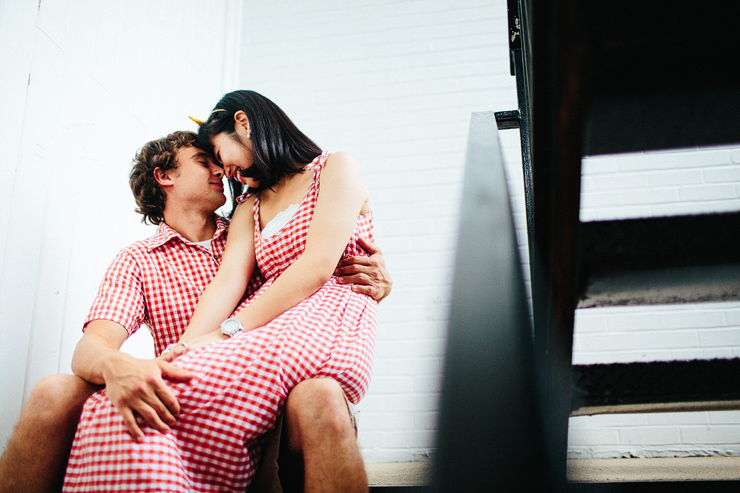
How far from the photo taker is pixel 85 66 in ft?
5.84

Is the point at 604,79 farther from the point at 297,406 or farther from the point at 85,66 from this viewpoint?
the point at 85,66

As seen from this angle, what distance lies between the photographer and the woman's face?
4.98ft

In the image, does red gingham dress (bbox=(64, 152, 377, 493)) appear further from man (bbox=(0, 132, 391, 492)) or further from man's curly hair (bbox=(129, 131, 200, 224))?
man's curly hair (bbox=(129, 131, 200, 224))

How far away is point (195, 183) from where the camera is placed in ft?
5.36

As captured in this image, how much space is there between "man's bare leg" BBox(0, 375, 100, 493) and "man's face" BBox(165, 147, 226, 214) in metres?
0.69

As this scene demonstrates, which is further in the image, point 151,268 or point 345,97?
point 345,97

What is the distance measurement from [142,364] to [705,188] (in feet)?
8.74

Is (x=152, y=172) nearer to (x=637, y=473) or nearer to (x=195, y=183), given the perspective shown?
(x=195, y=183)

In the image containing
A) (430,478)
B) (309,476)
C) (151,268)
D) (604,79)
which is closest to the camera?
(430,478)

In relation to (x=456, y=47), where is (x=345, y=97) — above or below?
below

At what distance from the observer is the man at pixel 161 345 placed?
950 millimetres

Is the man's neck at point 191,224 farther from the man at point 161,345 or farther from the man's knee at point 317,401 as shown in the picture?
the man's knee at point 317,401

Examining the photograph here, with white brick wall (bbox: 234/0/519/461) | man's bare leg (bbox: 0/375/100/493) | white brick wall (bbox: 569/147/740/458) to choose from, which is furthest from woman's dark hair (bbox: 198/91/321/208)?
white brick wall (bbox: 569/147/740/458)

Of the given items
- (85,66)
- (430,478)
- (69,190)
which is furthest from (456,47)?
(430,478)
